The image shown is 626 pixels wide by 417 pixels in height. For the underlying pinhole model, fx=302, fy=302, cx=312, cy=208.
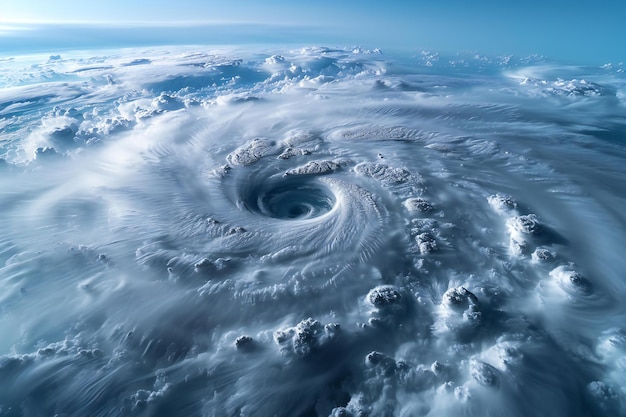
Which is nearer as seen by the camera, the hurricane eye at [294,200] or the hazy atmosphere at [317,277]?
the hazy atmosphere at [317,277]

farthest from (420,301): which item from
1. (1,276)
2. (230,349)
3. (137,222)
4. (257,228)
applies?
(1,276)

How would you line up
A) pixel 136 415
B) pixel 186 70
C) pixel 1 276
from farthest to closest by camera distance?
pixel 186 70, pixel 1 276, pixel 136 415

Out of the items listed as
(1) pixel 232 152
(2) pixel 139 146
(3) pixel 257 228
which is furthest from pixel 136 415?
(2) pixel 139 146

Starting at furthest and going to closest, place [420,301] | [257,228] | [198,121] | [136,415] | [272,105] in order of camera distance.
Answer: [272,105] < [198,121] < [257,228] < [420,301] < [136,415]

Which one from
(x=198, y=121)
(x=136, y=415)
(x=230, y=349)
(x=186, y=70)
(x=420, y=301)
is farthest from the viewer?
(x=186, y=70)

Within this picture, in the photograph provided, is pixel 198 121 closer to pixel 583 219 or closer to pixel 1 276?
pixel 1 276

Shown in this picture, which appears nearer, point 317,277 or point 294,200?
point 317,277

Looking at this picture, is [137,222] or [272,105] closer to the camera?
[137,222]

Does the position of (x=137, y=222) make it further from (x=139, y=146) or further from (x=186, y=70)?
(x=186, y=70)

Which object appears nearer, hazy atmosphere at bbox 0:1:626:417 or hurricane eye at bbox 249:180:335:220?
hazy atmosphere at bbox 0:1:626:417
